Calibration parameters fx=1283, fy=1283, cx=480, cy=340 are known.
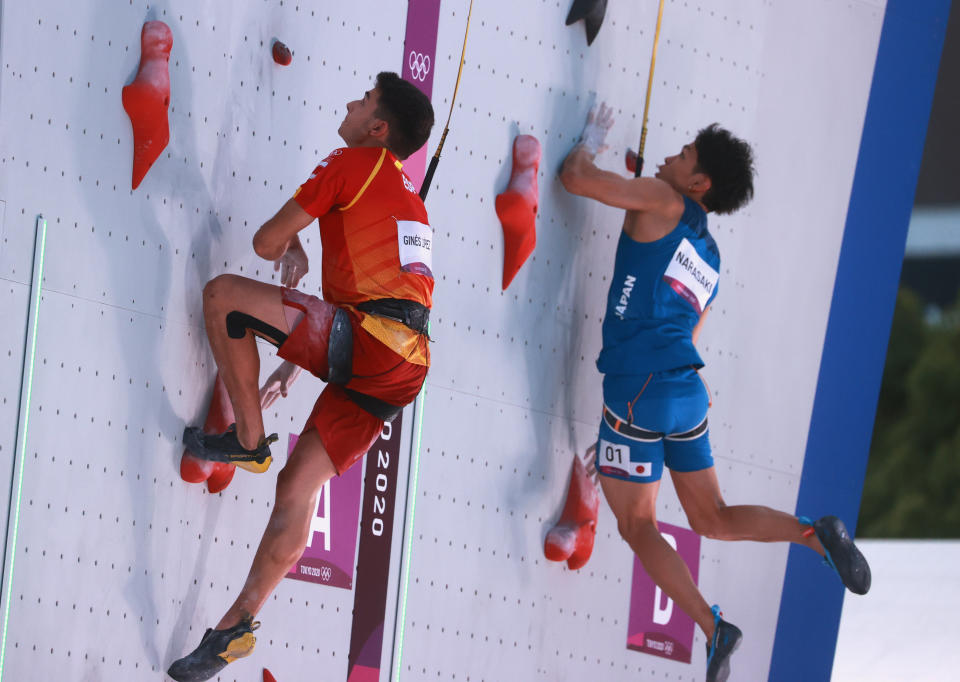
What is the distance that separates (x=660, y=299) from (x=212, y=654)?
157 centimetres

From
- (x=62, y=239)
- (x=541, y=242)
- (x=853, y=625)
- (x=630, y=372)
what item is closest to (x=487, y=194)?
(x=541, y=242)

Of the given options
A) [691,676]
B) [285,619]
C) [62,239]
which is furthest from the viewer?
[691,676]

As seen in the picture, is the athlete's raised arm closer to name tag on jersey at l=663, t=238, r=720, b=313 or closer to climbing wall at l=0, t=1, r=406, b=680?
name tag on jersey at l=663, t=238, r=720, b=313

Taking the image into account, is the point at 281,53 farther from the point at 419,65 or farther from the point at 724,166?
the point at 724,166

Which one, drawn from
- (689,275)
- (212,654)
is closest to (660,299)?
(689,275)

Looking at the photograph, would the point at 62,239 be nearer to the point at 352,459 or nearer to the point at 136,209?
the point at 136,209

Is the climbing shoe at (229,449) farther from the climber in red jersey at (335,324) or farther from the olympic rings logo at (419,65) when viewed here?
the olympic rings logo at (419,65)

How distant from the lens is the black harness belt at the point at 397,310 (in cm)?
293

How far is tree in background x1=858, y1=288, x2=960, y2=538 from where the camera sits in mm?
16312

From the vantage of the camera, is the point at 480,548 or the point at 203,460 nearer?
the point at 203,460

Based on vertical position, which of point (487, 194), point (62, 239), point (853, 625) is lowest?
point (853, 625)

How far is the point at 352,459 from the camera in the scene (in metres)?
2.98

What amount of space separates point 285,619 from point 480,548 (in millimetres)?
644

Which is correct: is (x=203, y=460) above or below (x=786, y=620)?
above
